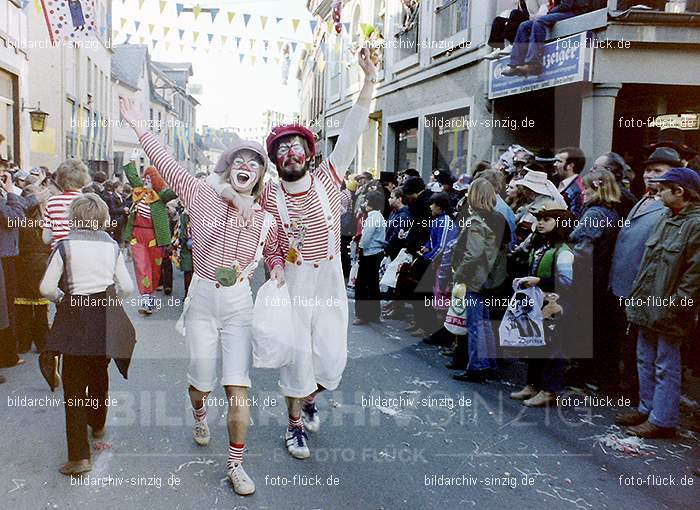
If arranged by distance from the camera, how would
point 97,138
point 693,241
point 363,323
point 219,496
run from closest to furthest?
point 219,496, point 693,241, point 363,323, point 97,138

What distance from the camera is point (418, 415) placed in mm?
4980

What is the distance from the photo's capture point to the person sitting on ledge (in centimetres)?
916

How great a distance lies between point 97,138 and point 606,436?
3059 cm

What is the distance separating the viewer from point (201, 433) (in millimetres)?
4309

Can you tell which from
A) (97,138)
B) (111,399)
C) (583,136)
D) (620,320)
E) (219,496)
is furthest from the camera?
(97,138)

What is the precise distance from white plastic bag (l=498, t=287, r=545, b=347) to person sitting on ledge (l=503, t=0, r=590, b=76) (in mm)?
5344

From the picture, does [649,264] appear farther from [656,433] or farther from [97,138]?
[97,138]

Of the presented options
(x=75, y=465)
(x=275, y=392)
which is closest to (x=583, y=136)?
(x=275, y=392)

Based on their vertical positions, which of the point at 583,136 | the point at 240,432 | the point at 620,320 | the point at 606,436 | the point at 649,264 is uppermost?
the point at 583,136

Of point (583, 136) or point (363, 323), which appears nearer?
point (363, 323)

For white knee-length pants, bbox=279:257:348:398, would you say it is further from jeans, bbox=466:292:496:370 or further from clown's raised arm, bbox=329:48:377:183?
jeans, bbox=466:292:496:370

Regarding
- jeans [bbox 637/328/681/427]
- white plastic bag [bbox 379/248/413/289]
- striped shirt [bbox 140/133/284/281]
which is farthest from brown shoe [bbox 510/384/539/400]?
striped shirt [bbox 140/133/284/281]

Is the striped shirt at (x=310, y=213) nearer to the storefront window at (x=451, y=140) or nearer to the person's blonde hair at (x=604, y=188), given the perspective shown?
the person's blonde hair at (x=604, y=188)

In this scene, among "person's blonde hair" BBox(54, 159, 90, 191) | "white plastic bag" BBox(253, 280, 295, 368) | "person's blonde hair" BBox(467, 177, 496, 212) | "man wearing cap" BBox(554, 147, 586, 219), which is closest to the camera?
"white plastic bag" BBox(253, 280, 295, 368)
